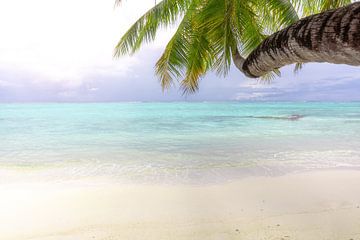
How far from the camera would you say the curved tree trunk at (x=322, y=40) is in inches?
45.4

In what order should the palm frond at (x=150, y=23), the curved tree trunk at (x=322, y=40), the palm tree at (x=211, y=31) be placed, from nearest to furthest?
1. the curved tree trunk at (x=322, y=40)
2. the palm tree at (x=211, y=31)
3. the palm frond at (x=150, y=23)

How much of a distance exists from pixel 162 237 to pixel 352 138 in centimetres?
1346

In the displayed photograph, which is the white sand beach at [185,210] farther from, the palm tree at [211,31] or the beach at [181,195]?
the palm tree at [211,31]

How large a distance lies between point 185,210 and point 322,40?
4.31 m

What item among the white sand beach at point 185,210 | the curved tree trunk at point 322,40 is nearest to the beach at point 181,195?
the white sand beach at point 185,210

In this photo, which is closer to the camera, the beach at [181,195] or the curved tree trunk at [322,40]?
the curved tree trunk at [322,40]

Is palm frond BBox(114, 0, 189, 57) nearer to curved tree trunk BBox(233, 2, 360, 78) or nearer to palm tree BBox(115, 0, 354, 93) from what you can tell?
palm tree BBox(115, 0, 354, 93)

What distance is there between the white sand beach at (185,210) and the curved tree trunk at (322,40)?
3.10 meters

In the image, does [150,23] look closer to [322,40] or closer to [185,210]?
[185,210]

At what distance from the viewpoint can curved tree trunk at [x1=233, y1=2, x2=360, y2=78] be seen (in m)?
1.15

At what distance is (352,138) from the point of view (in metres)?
14.9

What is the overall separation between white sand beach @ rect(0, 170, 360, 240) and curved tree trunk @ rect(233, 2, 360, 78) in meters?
3.10

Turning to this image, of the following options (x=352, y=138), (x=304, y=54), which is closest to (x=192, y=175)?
(x=304, y=54)

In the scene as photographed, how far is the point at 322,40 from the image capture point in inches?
50.3
